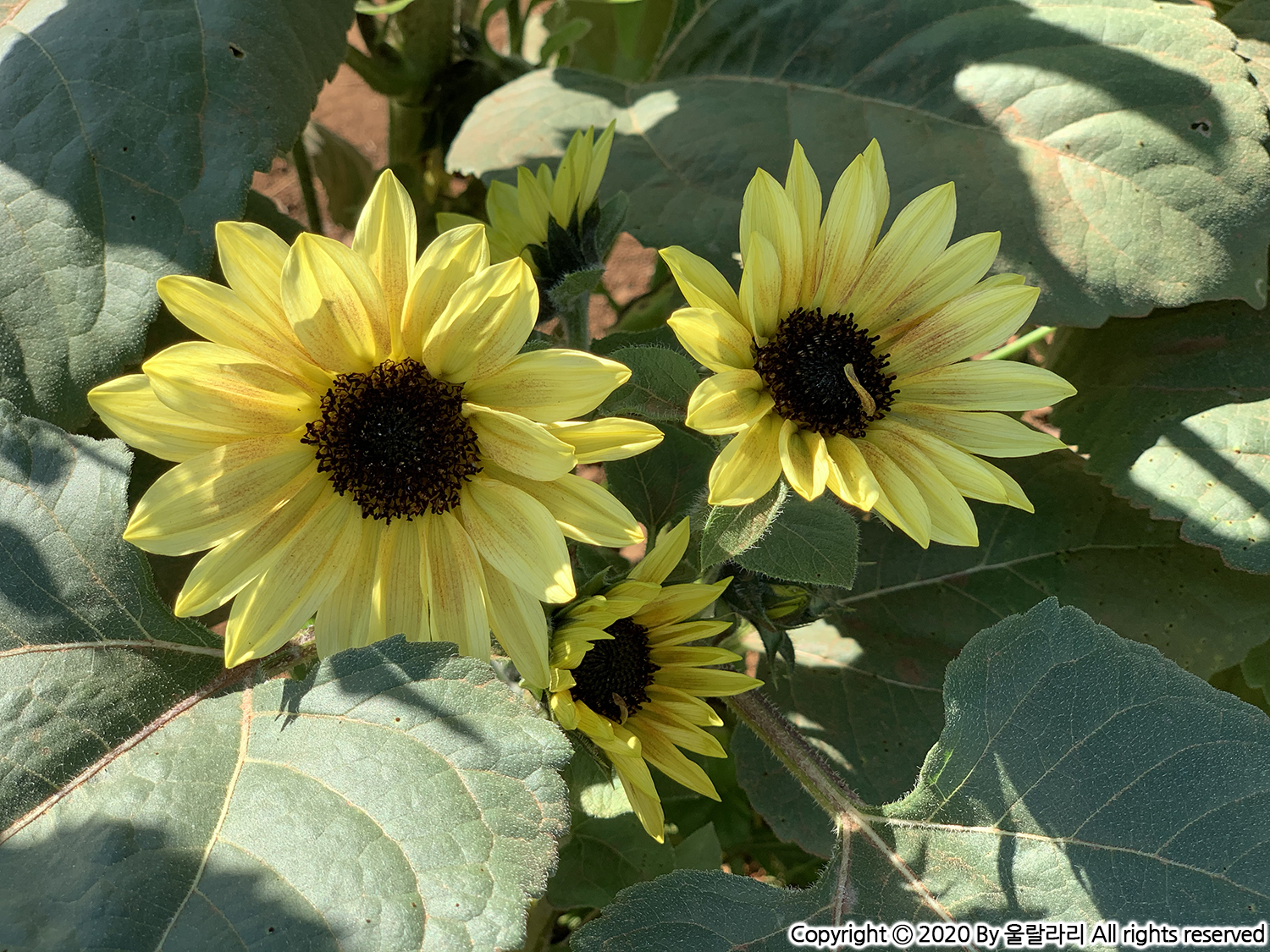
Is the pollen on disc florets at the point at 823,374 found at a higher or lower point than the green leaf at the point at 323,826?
higher

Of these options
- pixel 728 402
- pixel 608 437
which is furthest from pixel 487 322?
pixel 728 402

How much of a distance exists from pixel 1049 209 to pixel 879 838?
1.12 metres

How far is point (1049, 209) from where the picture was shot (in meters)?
1.73

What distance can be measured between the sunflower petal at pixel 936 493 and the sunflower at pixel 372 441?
1.08 feet

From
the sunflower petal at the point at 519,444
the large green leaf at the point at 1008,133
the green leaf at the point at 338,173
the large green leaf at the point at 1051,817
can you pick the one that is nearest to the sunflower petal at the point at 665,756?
the large green leaf at the point at 1051,817

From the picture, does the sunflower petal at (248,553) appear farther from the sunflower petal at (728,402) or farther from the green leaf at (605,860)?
the green leaf at (605,860)

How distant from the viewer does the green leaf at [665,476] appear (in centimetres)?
171

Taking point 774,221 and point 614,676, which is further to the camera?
point 614,676

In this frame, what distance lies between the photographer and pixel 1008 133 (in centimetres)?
180

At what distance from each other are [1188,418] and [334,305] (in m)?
1.48

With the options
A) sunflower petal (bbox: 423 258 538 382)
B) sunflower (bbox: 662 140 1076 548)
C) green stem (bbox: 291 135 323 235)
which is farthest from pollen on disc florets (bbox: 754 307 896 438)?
green stem (bbox: 291 135 323 235)

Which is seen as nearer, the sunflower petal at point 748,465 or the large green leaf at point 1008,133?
the sunflower petal at point 748,465

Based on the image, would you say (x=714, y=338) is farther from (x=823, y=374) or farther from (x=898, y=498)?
(x=898, y=498)

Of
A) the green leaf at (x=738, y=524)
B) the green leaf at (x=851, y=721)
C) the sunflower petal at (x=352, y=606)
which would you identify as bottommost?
the green leaf at (x=851, y=721)
